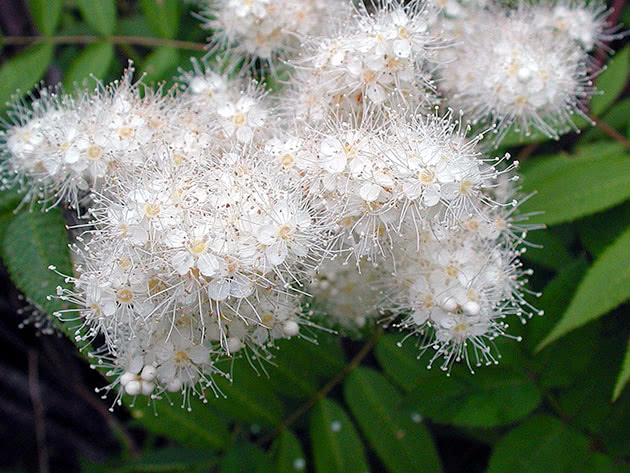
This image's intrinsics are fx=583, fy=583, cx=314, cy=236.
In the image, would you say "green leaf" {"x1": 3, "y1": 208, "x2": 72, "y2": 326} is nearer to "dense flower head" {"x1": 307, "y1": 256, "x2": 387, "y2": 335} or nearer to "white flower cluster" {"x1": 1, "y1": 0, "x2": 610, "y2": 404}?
"white flower cluster" {"x1": 1, "y1": 0, "x2": 610, "y2": 404}

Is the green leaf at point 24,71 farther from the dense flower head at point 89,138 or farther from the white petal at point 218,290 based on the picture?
the white petal at point 218,290

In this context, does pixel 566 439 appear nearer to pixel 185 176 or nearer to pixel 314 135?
pixel 314 135

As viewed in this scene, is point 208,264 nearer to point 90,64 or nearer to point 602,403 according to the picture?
point 90,64

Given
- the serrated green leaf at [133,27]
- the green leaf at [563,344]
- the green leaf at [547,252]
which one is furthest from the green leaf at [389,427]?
the serrated green leaf at [133,27]

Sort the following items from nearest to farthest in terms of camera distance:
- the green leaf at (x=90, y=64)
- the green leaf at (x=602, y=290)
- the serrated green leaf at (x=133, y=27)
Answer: the green leaf at (x=602, y=290)
the green leaf at (x=90, y=64)
the serrated green leaf at (x=133, y=27)

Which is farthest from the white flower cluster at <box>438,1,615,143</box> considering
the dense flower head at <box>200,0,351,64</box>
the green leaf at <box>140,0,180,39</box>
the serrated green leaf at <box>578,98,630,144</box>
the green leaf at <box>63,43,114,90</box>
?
the green leaf at <box>63,43,114,90</box>

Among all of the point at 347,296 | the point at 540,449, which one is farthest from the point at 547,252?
the point at 347,296

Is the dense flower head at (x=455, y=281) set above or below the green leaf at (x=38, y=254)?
below
